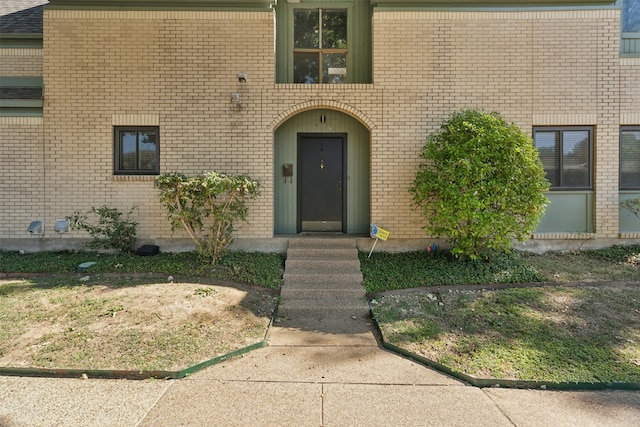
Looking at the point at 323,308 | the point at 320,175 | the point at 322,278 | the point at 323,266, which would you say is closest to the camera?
the point at 323,308

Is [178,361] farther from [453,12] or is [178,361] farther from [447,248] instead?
[453,12]

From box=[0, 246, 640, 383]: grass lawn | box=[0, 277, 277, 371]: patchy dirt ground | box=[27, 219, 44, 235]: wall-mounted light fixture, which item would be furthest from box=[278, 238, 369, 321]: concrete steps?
box=[27, 219, 44, 235]: wall-mounted light fixture

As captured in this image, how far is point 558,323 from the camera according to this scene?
467 centimetres

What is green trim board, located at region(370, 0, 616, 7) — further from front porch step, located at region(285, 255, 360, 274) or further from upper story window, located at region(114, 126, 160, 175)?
upper story window, located at region(114, 126, 160, 175)

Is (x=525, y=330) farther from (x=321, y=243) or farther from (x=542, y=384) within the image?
(x=321, y=243)

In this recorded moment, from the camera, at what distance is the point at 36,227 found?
744 cm

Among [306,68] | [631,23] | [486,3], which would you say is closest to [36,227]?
[306,68]

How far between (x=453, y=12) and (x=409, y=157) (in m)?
3.20

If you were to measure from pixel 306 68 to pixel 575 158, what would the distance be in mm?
6224

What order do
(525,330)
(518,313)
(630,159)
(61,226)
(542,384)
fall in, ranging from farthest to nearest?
(630,159) → (61,226) → (518,313) → (525,330) → (542,384)

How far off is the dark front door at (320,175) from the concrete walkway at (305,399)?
4446 millimetres

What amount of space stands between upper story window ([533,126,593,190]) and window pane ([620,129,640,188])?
2.57ft

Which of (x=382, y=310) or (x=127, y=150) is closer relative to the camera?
(x=382, y=310)

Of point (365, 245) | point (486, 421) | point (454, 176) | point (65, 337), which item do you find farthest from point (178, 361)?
point (454, 176)
